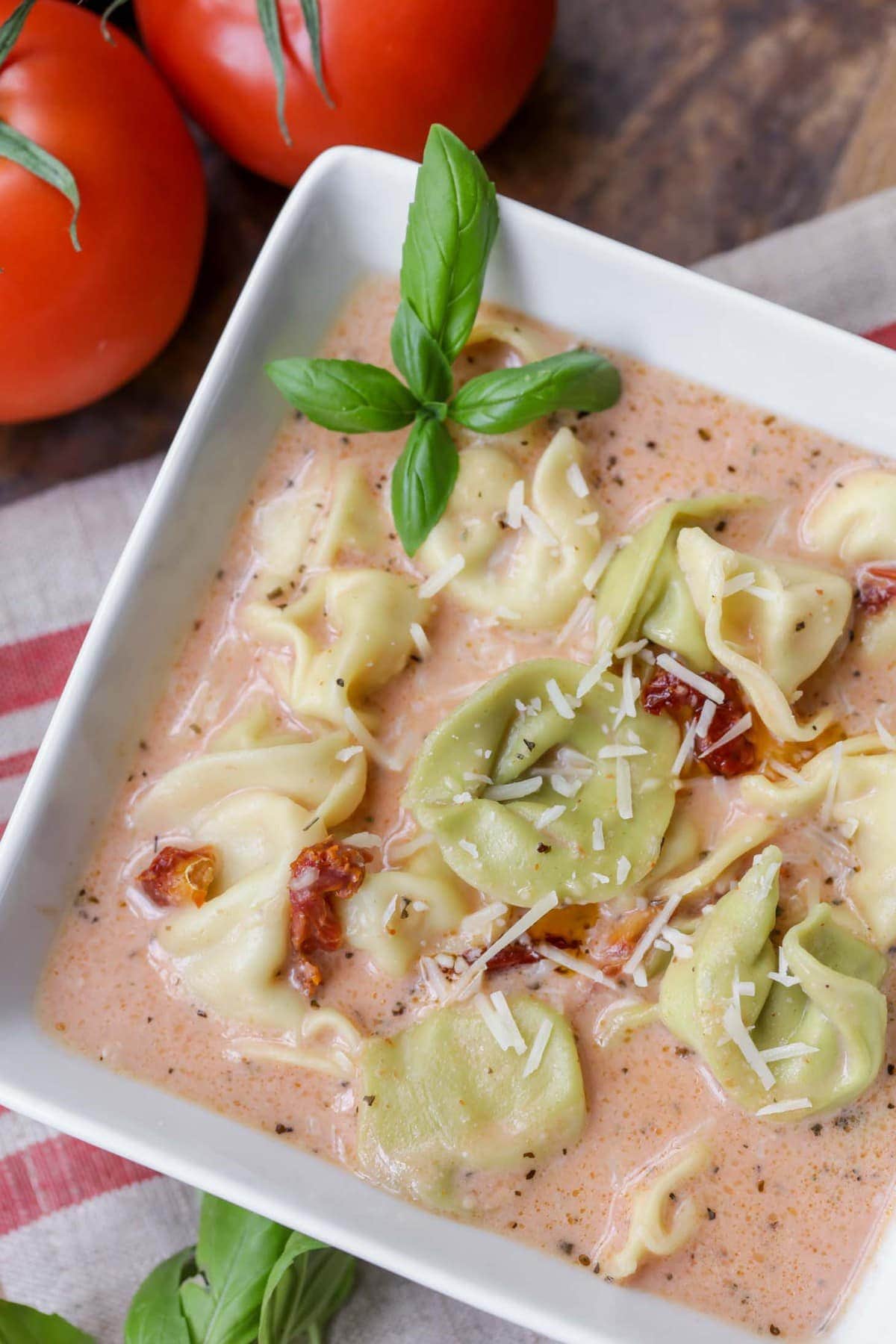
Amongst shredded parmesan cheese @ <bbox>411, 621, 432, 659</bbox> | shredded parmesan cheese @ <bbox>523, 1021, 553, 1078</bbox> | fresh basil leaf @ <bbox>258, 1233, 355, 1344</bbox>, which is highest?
shredded parmesan cheese @ <bbox>411, 621, 432, 659</bbox>

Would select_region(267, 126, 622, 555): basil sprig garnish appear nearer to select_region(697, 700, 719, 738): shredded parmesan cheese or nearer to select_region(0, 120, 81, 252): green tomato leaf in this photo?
select_region(0, 120, 81, 252): green tomato leaf

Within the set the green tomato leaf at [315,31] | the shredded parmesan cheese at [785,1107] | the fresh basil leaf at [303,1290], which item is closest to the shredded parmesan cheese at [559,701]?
the shredded parmesan cheese at [785,1107]

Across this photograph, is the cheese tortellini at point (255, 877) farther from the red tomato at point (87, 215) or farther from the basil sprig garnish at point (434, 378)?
the red tomato at point (87, 215)

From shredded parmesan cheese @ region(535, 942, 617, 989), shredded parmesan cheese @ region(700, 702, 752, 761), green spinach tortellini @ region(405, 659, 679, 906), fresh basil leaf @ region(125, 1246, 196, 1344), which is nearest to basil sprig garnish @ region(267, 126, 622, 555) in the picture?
green spinach tortellini @ region(405, 659, 679, 906)

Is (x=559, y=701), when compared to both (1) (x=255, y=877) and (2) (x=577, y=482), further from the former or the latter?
(1) (x=255, y=877)

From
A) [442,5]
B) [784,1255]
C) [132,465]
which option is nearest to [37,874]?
[132,465]

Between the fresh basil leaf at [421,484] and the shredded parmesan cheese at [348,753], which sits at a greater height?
the fresh basil leaf at [421,484]
